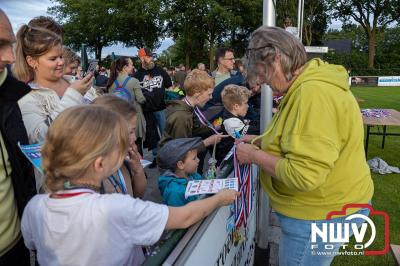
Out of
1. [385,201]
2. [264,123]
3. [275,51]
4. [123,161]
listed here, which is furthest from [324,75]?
[385,201]

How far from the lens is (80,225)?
1.29 meters

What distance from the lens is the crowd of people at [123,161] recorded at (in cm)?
132

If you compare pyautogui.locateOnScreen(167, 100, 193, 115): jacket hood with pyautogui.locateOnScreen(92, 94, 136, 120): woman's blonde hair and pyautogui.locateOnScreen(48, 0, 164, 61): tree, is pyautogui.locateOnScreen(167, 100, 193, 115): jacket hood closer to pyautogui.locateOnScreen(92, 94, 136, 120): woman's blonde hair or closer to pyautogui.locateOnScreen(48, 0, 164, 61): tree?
pyautogui.locateOnScreen(92, 94, 136, 120): woman's blonde hair

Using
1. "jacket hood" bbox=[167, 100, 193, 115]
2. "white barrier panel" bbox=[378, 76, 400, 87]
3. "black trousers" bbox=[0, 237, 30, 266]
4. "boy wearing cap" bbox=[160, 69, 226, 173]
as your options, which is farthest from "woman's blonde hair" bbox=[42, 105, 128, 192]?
"white barrier panel" bbox=[378, 76, 400, 87]

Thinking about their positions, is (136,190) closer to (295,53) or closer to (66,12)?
(295,53)

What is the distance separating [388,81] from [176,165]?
32.7 metres

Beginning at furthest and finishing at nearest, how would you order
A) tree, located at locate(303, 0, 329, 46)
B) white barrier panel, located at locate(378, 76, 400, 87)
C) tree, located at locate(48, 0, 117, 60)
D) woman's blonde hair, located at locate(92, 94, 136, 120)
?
tree, located at locate(303, 0, 329, 46), tree, located at locate(48, 0, 117, 60), white barrier panel, located at locate(378, 76, 400, 87), woman's blonde hair, located at locate(92, 94, 136, 120)

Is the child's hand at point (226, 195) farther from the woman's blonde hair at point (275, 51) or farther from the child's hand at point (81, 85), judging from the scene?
the child's hand at point (81, 85)

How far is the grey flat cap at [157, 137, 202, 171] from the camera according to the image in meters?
2.58

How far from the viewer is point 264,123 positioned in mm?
3383

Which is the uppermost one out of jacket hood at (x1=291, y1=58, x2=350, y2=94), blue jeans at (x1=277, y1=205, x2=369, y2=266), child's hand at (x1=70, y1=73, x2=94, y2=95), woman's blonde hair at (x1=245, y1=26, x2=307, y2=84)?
woman's blonde hair at (x1=245, y1=26, x2=307, y2=84)

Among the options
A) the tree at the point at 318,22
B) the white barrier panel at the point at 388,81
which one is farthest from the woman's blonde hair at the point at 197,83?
the tree at the point at 318,22

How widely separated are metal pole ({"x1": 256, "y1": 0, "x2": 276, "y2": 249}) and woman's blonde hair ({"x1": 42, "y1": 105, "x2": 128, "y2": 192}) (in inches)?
84.3

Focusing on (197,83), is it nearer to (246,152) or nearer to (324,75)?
(246,152)
